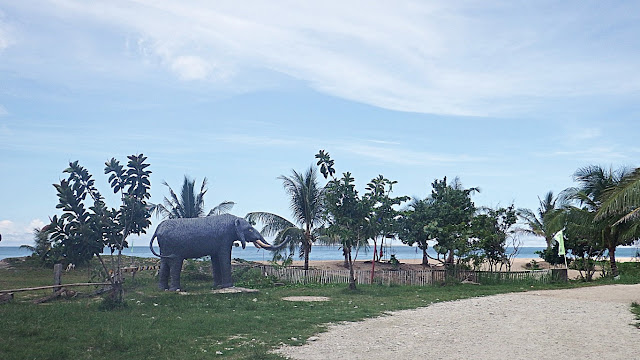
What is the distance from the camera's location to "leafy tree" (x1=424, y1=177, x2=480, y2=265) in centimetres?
2300

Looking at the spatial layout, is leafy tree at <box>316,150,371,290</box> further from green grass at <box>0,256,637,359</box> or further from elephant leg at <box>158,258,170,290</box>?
elephant leg at <box>158,258,170,290</box>

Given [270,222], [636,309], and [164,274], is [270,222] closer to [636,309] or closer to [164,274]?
[164,274]

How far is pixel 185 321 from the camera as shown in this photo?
12.0 metres

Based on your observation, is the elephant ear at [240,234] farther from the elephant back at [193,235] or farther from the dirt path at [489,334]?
the dirt path at [489,334]

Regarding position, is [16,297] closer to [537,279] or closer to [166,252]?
[166,252]

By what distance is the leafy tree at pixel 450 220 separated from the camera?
23.0 metres

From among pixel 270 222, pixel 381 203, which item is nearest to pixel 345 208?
pixel 381 203

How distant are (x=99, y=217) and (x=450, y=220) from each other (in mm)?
14811

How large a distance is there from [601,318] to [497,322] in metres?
2.83

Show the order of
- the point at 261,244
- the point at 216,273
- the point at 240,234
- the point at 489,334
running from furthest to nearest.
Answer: the point at 261,244 < the point at 216,273 < the point at 240,234 < the point at 489,334

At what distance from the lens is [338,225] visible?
20188 millimetres

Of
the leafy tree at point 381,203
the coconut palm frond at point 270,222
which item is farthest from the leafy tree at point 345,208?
the coconut palm frond at point 270,222

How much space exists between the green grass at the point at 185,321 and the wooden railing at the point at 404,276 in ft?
6.89

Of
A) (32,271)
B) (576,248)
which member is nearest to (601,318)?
(576,248)
